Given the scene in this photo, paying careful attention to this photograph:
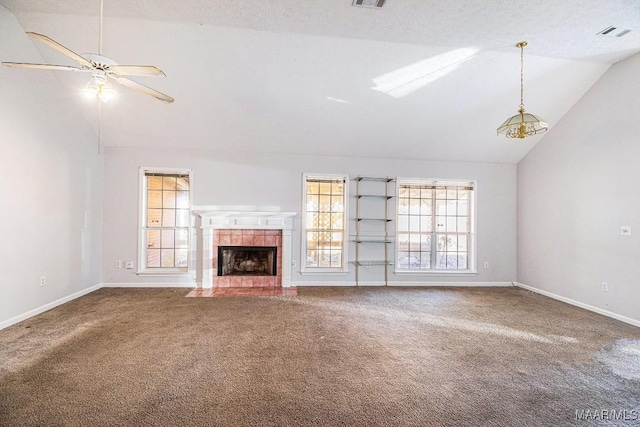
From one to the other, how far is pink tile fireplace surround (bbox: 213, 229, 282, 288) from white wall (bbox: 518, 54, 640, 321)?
186 inches

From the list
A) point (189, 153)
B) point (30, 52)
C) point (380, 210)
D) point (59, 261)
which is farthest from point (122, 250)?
point (380, 210)

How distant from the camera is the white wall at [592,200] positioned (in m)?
3.73

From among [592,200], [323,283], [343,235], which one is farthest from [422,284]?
[592,200]

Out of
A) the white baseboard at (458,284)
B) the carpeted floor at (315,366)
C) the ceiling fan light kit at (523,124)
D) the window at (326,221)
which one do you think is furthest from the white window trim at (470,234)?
the ceiling fan light kit at (523,124)

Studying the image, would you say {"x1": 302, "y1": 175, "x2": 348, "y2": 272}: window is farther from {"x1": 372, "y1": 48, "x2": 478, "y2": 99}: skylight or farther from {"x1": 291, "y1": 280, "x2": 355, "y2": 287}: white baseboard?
{"x1": 372, "y1": 48, "x2": 478, "y2": 99}: skylight

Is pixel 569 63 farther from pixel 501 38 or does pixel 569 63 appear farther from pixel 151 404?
pixel 151 404

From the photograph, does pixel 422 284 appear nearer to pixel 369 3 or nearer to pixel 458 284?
pixel 458 284

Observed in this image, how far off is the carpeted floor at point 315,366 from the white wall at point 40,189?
52 cm

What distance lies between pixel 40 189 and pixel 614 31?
7140mm

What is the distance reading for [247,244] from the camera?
207 inches

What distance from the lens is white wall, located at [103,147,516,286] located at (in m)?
5.11

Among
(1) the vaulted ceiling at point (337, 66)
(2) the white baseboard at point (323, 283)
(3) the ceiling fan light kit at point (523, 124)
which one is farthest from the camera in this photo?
(2) the white baseboard at point (323, 283)

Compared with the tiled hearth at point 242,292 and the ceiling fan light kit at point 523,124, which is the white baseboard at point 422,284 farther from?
the ceiling fan light kit at point 523,124

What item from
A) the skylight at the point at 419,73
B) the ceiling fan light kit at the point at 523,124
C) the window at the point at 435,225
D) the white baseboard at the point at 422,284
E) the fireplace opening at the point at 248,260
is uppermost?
the skylight at the point at 419,73
